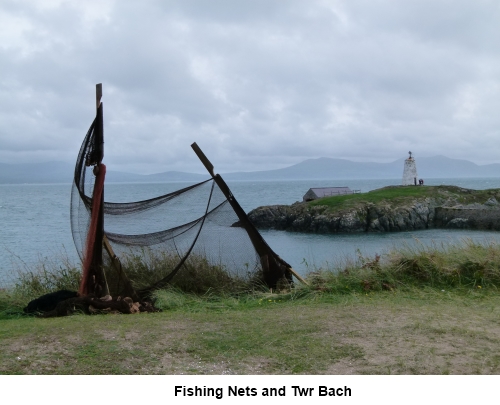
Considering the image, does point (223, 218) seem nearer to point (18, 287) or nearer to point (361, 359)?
point (18, 287)

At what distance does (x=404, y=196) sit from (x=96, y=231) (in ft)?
160

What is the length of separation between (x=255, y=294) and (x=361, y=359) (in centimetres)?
475

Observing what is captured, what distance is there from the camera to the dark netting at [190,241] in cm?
1086

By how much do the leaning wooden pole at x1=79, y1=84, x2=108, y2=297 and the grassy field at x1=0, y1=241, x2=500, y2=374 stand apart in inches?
47.7

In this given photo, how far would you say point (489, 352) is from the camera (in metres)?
6.00

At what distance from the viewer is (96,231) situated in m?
10.0

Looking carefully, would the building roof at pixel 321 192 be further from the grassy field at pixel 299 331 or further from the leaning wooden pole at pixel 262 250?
the grassy field at pixel 299 331

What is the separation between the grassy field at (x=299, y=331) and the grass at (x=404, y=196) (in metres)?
42.5

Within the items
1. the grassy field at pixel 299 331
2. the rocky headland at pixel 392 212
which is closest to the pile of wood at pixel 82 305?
the grassy field at pixel 299 331

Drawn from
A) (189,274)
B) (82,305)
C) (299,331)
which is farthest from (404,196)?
(299,331)

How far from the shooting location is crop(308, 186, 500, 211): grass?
175 feet

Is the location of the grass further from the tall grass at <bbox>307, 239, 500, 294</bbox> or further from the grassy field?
the grassy field

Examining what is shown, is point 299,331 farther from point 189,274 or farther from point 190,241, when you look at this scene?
point 190,241

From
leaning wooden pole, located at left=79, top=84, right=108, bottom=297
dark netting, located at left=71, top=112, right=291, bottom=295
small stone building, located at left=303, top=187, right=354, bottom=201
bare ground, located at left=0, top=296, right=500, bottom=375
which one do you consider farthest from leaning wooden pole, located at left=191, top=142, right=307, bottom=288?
small stone building, located at left=303, top=187, right=354, bottom=201
